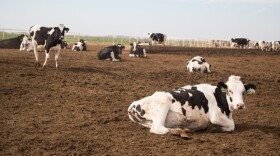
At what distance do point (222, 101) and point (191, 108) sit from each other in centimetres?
73

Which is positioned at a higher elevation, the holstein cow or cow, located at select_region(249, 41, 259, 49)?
cow, located at select_region(249, 41, 259, 49)

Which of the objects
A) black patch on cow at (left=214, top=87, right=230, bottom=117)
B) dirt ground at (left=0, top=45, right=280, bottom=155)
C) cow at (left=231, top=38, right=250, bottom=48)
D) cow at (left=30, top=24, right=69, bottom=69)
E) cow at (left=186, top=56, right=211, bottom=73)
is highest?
cow at (left=231, top=38, right=250, bottom=48)

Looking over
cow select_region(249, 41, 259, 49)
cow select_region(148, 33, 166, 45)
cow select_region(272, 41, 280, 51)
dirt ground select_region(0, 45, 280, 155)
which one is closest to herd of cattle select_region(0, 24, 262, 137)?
dirt ground select_region(0, 45, 280, 155)

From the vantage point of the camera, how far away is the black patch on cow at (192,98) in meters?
7.60

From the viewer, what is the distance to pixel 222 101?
25.3ft

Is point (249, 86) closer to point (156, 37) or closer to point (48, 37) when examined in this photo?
point (48, 37)

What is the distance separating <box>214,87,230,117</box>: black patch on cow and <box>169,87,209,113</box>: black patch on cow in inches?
11.4

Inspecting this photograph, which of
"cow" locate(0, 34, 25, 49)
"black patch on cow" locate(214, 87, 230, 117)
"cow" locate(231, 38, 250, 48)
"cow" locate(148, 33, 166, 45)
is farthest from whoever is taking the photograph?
"cow" locate(231, 38, 250, 48)

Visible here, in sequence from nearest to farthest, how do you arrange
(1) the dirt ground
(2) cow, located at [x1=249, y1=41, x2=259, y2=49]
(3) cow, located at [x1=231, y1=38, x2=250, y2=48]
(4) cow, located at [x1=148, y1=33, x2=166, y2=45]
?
1. (1) the dirt ground
2. (4) cow, located at [x1=148, y1=33, x2=166, y2=45]
3. (3) cow, located at [x1=231, y1=38, x2=250, y2=48]
4. (2) cow, located at [x1=249, y1=41, x2=259, y2=49]

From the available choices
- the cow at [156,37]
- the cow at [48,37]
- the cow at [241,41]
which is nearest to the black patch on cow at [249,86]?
the cow at [48,37]

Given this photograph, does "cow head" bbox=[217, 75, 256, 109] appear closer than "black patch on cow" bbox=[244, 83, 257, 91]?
Yes

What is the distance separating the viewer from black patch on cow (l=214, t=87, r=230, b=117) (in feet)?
25.1

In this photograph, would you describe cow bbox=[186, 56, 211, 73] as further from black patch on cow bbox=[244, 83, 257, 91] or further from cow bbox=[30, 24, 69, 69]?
black patch on cow bbox=[244, 83, 257, 91]

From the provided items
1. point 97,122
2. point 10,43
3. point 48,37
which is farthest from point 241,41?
point 97,122
